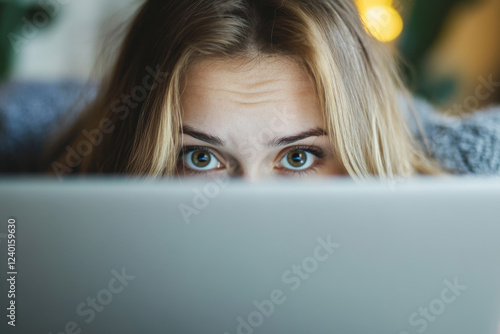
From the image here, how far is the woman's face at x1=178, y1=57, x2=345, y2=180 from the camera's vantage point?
0.69m

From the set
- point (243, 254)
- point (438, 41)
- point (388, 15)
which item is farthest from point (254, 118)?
point (438, 41)

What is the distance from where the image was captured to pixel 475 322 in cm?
40

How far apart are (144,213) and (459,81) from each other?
2.57 meters

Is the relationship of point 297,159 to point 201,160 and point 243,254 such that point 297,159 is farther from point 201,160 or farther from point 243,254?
point 243,254

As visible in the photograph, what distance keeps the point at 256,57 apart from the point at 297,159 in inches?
7.6

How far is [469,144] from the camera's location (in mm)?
845

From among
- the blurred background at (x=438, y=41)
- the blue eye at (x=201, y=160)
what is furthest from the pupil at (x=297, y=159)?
the blurred background at (x=438, y=41)

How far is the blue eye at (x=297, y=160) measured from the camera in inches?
29.0

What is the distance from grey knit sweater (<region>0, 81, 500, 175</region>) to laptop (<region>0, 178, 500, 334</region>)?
0.52m

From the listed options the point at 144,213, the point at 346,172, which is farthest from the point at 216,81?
the point at 144,213

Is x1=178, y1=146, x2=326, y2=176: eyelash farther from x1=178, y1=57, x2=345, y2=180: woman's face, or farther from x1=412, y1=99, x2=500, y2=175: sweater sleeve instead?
x1=412, y1=99, x2=500, y2=175: sweater sleeve

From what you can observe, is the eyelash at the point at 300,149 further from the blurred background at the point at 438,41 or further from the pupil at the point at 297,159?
the blurred background at the point at 438,41

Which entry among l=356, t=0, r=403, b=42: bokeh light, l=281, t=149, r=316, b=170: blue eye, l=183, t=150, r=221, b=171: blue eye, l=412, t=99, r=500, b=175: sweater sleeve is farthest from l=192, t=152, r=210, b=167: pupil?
l=356, t=0, r=403, b=42: bokeh light

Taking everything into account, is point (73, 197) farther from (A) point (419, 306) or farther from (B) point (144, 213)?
(A) point (419, 306)
